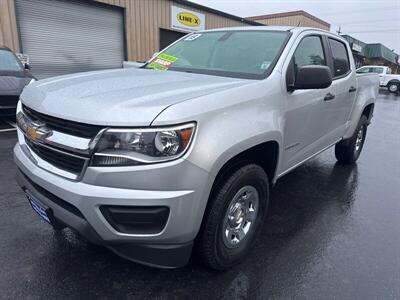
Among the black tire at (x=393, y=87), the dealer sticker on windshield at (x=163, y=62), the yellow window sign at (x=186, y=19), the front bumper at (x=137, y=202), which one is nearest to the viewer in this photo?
the front bumper at (x=137, y=202)

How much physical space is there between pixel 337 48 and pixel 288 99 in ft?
6.35

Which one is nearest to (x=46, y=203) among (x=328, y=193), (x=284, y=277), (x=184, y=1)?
(x=284, y=277)

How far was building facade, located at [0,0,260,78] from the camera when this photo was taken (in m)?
10.6

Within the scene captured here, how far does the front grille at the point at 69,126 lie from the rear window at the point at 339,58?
9.93 feet

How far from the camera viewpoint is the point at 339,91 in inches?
148

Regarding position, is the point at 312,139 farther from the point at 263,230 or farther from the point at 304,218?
the point at 263,230

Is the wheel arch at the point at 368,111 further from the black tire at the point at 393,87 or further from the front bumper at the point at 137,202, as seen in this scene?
A: the black tire at the point at 393,87

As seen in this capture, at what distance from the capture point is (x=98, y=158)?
177 centimetres


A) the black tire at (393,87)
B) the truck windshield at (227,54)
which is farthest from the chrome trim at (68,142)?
the black tire at (393,87)

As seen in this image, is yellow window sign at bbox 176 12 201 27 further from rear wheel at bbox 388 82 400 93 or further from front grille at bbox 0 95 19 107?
rear wheel at bbox 388 82 400 93

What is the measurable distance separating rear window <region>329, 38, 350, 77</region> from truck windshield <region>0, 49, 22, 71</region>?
672cm

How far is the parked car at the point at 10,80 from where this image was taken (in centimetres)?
637

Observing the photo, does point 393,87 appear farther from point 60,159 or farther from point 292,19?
point 60,159

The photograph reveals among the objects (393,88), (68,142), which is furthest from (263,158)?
(393,88)
